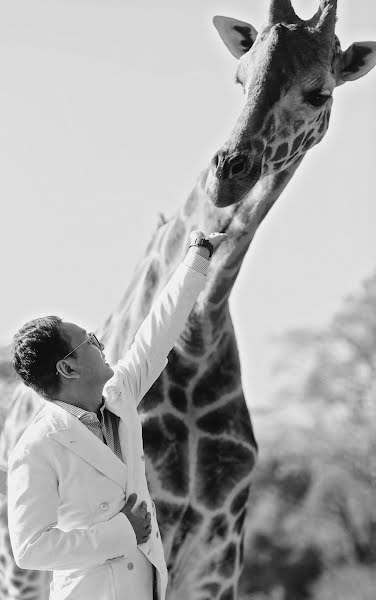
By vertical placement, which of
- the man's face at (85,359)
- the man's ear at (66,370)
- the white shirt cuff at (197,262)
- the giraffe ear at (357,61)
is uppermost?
the giraffe ear at (357,61)

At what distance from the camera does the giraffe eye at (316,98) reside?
14.8 ft

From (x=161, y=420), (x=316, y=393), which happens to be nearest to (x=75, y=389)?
(x=161, y=420)

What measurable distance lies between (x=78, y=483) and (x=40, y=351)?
38 cm

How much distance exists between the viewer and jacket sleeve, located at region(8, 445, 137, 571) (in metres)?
3.12

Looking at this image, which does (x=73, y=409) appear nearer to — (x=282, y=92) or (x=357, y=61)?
(x=282, y=92)

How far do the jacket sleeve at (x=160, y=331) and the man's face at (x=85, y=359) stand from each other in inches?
11.4

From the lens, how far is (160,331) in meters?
3.81

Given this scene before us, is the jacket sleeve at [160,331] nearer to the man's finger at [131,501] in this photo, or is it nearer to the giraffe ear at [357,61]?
the man's finger at [131,501]

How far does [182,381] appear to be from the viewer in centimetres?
485

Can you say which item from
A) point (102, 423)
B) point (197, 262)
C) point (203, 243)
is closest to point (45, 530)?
point (102, 423)

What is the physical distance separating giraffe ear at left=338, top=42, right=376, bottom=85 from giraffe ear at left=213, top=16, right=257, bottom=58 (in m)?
0.42

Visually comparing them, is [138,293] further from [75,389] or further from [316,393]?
[316,393]

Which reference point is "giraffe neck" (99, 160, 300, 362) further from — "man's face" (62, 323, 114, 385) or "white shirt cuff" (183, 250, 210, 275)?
"man's face" (62, 323, 114, 385)

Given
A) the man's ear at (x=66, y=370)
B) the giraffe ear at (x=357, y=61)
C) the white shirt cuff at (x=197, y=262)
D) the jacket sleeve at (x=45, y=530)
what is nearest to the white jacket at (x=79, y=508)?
the jacket sleeve at (x=45, y=530)
